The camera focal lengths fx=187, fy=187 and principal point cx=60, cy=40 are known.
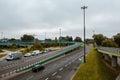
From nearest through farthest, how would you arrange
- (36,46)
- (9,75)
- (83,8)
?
(9,75), (83,8), (36,46)

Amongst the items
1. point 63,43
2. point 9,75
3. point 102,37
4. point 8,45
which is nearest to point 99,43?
point 102,37

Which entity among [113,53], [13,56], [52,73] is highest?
[113,53]

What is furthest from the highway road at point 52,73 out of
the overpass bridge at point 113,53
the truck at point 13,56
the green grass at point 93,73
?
the truck at point 13,56

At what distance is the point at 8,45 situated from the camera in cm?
14362

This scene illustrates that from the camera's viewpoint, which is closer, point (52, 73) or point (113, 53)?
point (52, 73)

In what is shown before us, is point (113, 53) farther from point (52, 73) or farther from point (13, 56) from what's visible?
point (13, 56)

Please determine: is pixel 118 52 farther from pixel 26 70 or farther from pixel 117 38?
pixel 117 38

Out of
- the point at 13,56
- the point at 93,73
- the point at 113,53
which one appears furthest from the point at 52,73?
the point at 13,56

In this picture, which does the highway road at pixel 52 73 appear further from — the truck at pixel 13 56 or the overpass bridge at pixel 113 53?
the truck at pixel 13 56

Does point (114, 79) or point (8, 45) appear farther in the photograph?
point (8, 45)

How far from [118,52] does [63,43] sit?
12193cm

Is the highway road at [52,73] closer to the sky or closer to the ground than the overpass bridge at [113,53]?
closer to the ground

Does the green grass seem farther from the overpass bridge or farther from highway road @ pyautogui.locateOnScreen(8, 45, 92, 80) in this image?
the overpass bridge

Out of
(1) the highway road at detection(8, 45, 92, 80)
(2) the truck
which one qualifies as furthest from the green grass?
(2) the truck
